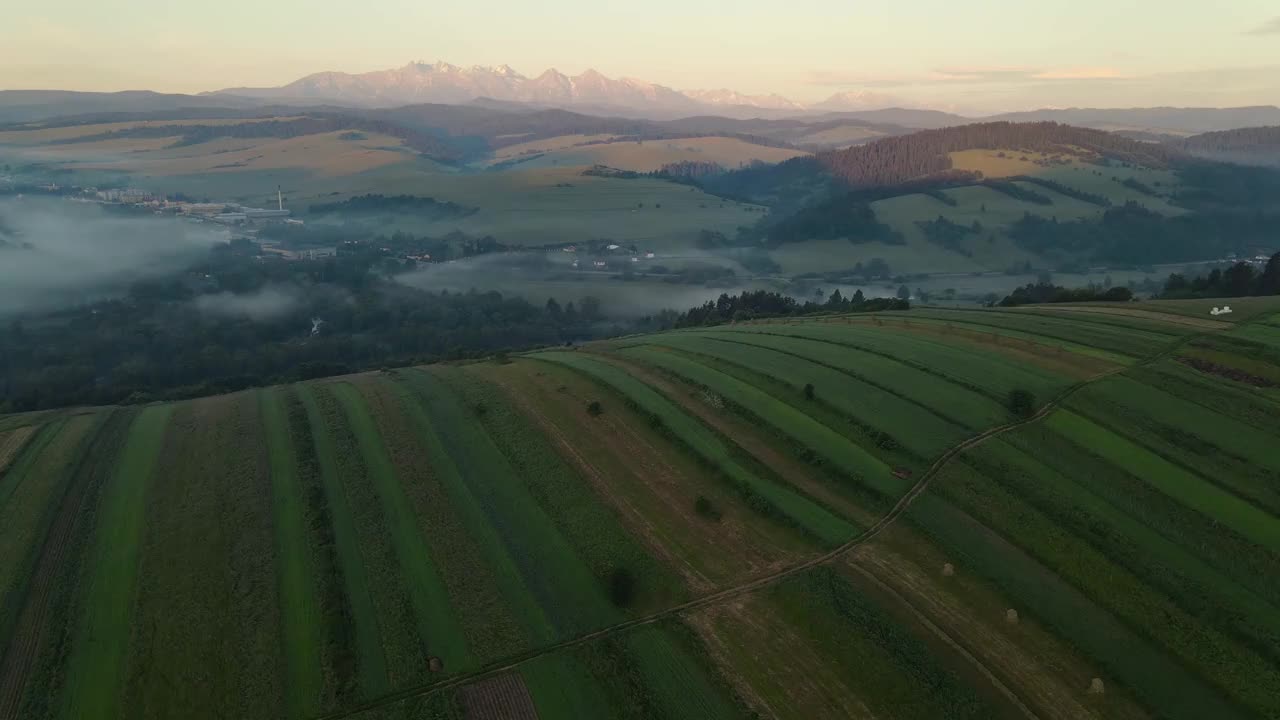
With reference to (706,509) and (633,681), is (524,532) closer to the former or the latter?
(706,509)

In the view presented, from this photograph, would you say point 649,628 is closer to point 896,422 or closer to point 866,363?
point 896,422

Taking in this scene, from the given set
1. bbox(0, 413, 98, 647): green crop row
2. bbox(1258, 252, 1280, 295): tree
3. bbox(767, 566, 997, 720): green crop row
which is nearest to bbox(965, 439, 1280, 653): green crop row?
bbox(767, 566, 997, 720): green crop row

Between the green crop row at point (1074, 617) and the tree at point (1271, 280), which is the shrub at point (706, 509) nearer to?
the green crop row at point (1074, 617)

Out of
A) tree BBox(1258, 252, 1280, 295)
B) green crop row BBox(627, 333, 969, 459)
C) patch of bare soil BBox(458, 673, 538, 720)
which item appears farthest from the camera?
tree BBox(1258, 252, 1280, 295)

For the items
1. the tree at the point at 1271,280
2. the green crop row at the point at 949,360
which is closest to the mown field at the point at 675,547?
the green crop row at the point at 949,360

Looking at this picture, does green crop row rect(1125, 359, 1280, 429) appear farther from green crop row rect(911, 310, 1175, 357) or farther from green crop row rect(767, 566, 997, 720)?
green crop row rect(767, 566, 997, 720)

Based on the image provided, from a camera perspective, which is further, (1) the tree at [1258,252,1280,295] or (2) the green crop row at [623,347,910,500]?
(1) the tree at [1258,252,1280,295]
